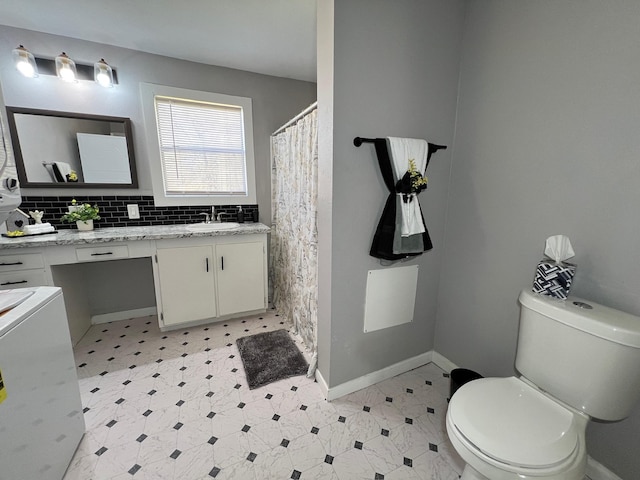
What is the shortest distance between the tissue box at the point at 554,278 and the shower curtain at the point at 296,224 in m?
1.24

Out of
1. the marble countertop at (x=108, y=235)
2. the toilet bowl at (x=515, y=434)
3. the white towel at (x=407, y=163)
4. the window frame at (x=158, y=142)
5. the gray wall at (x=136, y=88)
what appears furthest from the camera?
the window frame at (x=158, y=142)

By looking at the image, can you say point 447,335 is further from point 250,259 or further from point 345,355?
point 250,259

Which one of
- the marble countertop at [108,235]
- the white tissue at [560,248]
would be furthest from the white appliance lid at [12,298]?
the white tissue at [560,248]

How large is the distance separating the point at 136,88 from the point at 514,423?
11.0ft

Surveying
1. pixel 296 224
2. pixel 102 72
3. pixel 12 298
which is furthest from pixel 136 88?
pixel 12 298

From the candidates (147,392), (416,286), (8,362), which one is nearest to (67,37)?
(8,362)

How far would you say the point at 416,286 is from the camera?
5.96ft

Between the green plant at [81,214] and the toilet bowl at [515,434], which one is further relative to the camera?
the green plant at [81,214]

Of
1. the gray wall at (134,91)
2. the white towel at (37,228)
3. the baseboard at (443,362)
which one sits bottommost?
the baseboard at (443,362)

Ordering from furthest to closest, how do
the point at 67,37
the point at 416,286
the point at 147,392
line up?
the point at 67,37, the point at 416,286, the point at 147,392

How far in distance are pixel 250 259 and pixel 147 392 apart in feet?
3.99

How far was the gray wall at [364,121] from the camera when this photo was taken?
134 centimetres

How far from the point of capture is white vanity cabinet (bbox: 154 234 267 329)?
222 cm

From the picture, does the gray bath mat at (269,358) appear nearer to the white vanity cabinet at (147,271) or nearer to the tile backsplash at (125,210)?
the white vanity cabinet at (147,271)
